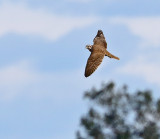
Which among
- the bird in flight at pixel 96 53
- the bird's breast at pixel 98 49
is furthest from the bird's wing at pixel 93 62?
the bird's breast at pixel 98 49

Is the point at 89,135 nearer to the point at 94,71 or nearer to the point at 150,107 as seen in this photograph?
the point at 150,107

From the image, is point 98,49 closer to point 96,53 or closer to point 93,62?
point 96,53

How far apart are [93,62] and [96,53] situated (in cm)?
104

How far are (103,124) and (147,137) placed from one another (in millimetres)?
4024

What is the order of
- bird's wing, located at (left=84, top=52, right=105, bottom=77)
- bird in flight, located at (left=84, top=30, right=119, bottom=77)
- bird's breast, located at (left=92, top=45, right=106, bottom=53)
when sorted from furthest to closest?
bird's breast, located at (left=92, top=45, right=106, bottom=53)
bird in flight, located at (left=84, top=30, right=119, bottom=77)
bird's wing, located at (left=84, top=52, right=105, bottom=77)

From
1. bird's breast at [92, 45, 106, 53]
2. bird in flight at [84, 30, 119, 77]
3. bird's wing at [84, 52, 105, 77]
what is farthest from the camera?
bird's breast at [92, 45, 106, 53]

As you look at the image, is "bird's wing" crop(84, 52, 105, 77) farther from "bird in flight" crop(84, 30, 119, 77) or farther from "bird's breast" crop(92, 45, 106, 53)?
"bird's breast" crop(92, 45, 106, 53)

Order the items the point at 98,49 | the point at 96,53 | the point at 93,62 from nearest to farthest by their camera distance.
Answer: the point at 93,62 < the point at 96,53 < the point at 98,49

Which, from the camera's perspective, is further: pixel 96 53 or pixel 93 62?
pixel 96 53

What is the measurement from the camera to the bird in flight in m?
32.6

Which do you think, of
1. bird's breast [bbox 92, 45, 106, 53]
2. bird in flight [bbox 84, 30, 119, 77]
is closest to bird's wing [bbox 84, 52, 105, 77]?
bird in flight [bbox 84, 30, 119, 77]

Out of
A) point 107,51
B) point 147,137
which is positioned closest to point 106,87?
point 147,137

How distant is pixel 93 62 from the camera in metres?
32.8

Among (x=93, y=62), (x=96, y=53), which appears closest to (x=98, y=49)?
(x=96, y=53)
